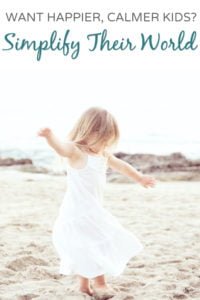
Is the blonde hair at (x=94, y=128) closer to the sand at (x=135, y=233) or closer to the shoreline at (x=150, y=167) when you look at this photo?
the sand at (x=135, y=233)

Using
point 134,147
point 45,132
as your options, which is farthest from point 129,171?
point 134,147

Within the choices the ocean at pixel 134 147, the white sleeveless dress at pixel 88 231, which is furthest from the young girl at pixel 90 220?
the ocean at pixel 134 147

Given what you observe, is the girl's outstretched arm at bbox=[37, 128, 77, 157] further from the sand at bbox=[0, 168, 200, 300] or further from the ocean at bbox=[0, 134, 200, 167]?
the ocean at bbox=[0, 134, 200, 167]

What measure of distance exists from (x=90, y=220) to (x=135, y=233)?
1233 mm

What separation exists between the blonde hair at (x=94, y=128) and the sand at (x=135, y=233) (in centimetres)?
48

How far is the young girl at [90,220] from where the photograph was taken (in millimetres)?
1969

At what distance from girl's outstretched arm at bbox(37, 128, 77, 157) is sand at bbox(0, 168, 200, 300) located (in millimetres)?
448

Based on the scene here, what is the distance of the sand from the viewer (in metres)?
2.06

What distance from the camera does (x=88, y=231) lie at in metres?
1.99

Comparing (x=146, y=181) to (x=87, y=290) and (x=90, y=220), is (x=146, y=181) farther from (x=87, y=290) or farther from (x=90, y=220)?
(x=87, y=290)

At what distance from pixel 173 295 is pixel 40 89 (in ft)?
17.3

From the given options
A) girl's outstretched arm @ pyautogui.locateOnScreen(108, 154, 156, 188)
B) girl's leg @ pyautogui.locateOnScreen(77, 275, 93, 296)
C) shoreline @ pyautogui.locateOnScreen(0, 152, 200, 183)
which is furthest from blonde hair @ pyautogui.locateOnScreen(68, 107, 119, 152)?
shoreline @ pyautogui.locateOnScreen(0, 152, 200, 183)

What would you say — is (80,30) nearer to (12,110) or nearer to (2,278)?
(2,278)

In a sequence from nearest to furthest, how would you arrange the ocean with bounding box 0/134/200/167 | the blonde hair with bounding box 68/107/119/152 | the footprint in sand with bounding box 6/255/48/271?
the blonde hair with bounding box 68/107/119/152 < the footprint in sand with bounding box 6/255/48/271 < the ocean with bounding box 0/134/200/167
